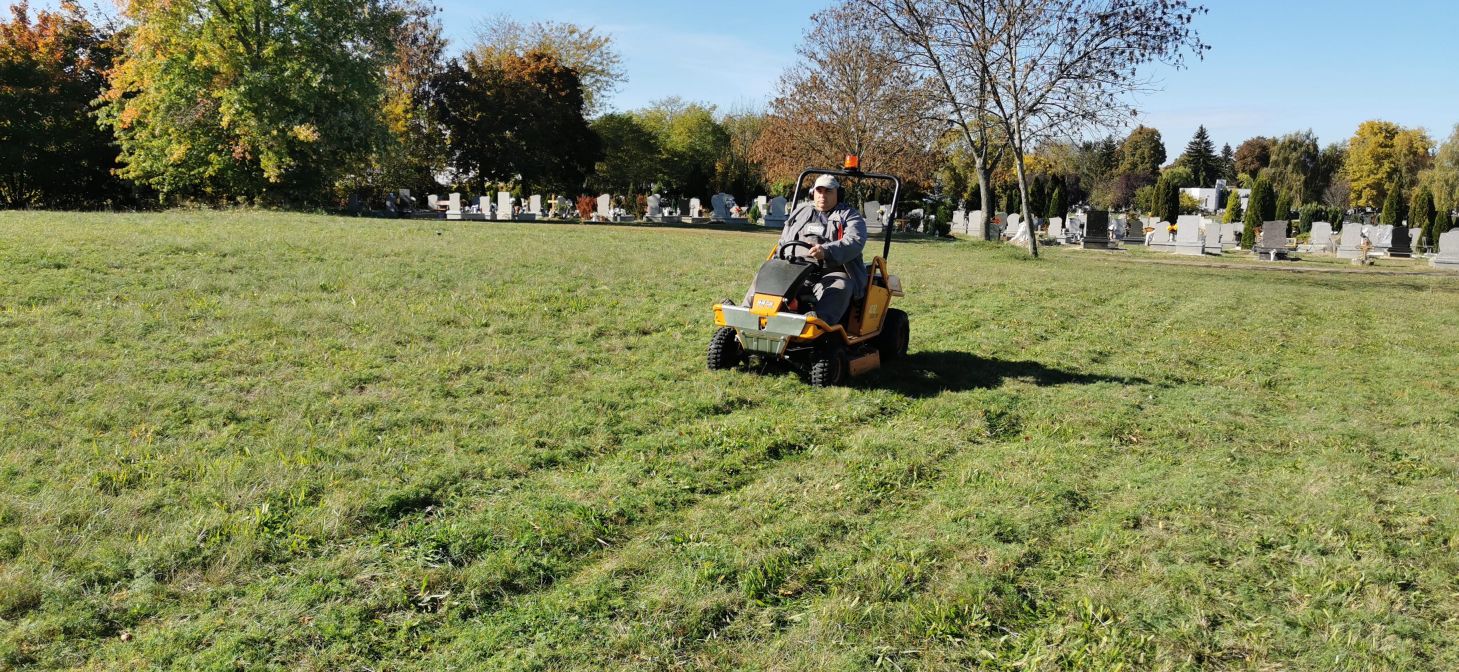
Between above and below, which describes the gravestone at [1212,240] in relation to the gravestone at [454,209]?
below

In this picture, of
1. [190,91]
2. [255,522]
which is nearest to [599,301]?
[255,522]

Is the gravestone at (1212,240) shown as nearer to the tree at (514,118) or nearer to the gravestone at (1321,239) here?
the gravestone at (1321,239)

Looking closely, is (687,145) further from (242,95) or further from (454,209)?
(242,95)

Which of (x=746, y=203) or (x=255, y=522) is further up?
(x=746, y=203)

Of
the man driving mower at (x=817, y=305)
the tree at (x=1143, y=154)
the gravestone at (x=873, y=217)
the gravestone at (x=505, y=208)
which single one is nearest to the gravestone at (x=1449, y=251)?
the gravestone at (x=873, y=217)

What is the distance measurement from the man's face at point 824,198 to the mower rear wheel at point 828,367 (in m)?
1.28

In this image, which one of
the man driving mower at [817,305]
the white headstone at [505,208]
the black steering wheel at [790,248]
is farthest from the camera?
the white headstone at [505,208]

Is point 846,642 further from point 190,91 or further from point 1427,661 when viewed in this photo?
point 190,91

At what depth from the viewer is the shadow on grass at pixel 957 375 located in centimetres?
746

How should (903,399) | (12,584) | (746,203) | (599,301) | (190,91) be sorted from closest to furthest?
1. (12,584)
2. (903,399)
3. (599,301)
4. (190,91)
5. (746,203)

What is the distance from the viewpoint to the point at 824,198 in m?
7.65

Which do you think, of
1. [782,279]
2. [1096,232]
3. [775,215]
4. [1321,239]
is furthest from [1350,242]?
[782,279]

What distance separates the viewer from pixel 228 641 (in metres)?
3.14

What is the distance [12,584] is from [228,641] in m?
0.96
